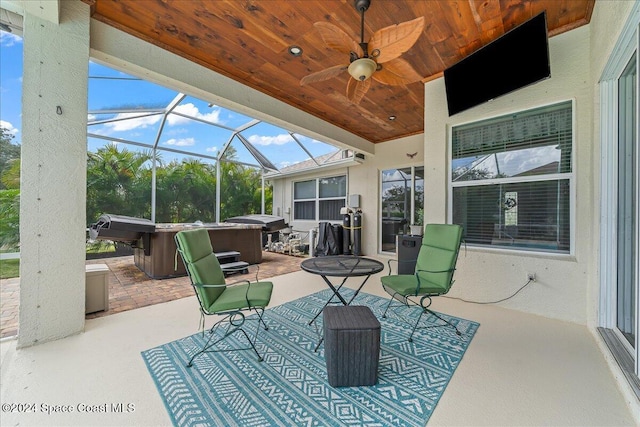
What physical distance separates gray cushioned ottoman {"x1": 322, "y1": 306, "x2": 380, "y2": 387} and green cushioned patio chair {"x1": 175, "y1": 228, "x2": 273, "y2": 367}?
28.0 inches

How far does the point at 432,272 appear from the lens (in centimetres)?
260

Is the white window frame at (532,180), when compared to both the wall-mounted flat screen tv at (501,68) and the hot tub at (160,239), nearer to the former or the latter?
the wall-mounted flat screen tv at (501,68)

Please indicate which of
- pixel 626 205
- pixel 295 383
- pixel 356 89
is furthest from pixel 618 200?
pixel 295 383

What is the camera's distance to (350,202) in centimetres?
736

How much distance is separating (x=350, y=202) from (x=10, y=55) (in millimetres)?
6447

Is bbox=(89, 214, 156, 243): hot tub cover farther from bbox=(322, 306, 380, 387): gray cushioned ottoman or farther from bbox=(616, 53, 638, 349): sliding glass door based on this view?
bbox=(616, 53, 638, 349): sliding glass door

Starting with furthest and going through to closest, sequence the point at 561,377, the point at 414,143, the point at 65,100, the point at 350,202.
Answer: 1. the point at 350,202
2. the point at 414,143
3. the point at 65,100
4. the point at 561,377

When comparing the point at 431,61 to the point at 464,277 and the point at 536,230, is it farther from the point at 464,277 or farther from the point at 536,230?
the point at 464,277

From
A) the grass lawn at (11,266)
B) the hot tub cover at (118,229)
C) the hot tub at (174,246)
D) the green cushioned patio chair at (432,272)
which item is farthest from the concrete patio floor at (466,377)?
the hot tub at (174,246)

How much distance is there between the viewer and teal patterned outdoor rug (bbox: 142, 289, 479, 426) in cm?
153

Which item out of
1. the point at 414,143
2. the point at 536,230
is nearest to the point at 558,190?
the point at 536,230

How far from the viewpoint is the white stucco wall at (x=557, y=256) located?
2754 mm

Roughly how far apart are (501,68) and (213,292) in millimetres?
3934

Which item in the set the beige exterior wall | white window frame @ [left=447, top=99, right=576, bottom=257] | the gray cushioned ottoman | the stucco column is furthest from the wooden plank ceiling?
the gray cushioned ottoman
